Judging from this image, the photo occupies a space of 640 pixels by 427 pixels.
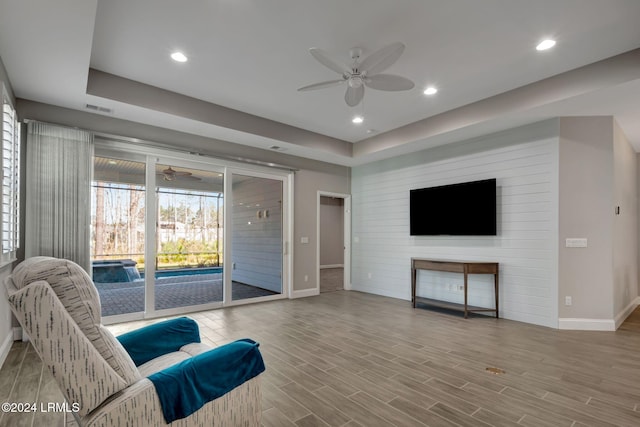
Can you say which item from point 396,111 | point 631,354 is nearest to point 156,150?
point 396,111

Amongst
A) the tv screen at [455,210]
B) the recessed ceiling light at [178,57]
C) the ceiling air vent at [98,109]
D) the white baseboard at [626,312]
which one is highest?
the recessed ceiling light at [178,57]

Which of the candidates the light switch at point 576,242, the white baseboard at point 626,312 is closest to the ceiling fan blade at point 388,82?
the light switch at point 576,242

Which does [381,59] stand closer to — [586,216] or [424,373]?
[424,373]

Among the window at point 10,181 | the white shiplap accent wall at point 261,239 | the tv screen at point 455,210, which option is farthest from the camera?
the white shiplap accent wall at point 261,239

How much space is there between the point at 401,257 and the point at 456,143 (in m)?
2.35

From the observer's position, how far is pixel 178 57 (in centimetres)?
343

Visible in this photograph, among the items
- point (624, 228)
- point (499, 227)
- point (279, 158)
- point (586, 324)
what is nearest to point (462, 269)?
point (499, 227)

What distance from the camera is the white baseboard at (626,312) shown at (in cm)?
440

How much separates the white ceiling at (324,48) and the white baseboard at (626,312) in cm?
269

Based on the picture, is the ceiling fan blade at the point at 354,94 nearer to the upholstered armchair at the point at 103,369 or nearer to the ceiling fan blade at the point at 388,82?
the ceiling fan blade at the point at 388,82

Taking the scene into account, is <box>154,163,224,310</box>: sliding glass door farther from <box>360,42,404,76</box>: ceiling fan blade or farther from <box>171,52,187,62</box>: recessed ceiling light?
<box>360,42,404,76</box>: ceiling fan blade

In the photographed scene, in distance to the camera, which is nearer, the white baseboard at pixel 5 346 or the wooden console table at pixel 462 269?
the white baseboard at pixel 5 346

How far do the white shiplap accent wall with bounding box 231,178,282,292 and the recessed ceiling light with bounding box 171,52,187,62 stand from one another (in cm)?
284

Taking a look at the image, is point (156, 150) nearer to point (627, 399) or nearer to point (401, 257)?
point (401, 257)
